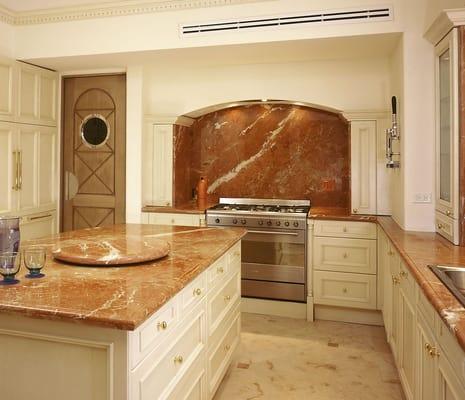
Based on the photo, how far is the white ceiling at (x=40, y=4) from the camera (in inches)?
149

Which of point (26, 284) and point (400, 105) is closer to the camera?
point (26, 284)

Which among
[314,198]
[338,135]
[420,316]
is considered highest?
[338,135]

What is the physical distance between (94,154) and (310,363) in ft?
10.4

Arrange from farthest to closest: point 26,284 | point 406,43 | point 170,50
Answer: point 170,50 < point 406,43 < point 26,284

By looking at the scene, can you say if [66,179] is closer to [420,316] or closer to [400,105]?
[400,105]

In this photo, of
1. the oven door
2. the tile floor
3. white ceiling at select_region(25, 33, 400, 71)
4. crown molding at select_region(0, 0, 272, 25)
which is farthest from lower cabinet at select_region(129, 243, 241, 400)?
crown molding at select_region(0, 0, 272, 25)

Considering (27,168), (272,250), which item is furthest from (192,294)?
(27,168)

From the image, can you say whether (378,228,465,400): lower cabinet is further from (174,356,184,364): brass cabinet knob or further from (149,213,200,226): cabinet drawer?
(149,213,200,226): cabinet drawer

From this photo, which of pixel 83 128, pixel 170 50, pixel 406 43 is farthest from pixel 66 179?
pixel 406 43

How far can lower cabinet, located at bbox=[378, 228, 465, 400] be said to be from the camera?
55.2 inches

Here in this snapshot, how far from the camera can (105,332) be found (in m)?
1.42

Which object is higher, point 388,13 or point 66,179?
point 388,13

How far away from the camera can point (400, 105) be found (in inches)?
135

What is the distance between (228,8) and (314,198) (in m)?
2.15
